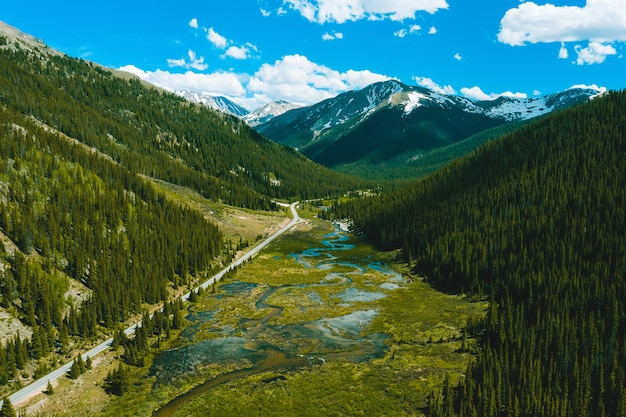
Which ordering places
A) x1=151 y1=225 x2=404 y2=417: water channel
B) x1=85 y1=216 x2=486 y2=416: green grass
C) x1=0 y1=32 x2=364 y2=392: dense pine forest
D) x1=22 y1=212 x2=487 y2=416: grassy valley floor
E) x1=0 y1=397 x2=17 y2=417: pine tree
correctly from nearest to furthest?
x1=0 y1=397 x2=17 y2=417: pine tree
x1=85 y1=216 x2=486 y2=416: green grass
x1=22 y1=212 x2=487 y2=416: grassy valley floor
x1=151 y1=225 x2=404 y2=417: water channel
x1=0 y1=32 x2=364 y2=392: dense pine forest

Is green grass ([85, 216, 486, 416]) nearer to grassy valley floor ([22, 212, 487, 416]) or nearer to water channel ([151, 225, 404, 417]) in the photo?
grassy valley floor ([22, 212, 487, 416])

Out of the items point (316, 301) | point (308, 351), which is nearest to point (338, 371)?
point (308, 351)

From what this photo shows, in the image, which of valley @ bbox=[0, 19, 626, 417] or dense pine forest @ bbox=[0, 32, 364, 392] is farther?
dense pine forest @ bbox=[0, 32, 364, 392]


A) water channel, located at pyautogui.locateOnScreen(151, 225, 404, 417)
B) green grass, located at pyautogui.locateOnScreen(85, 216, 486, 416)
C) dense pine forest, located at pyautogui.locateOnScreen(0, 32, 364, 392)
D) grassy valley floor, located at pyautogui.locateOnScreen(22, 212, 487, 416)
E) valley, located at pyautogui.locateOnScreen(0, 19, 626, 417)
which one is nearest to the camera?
green grass, located at pyautogui.locateOnScreen(85, 216, 486, 416)

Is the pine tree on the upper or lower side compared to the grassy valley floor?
upper

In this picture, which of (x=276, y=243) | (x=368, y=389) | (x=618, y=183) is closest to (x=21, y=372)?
(x=368, y=389)

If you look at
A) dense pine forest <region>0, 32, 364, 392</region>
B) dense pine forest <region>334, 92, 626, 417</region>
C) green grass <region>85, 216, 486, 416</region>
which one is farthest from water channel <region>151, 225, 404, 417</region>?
dense pine forest <region>334, 92, 626, 417</region>

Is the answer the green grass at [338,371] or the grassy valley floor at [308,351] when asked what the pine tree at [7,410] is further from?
the green grass at [338,371]
